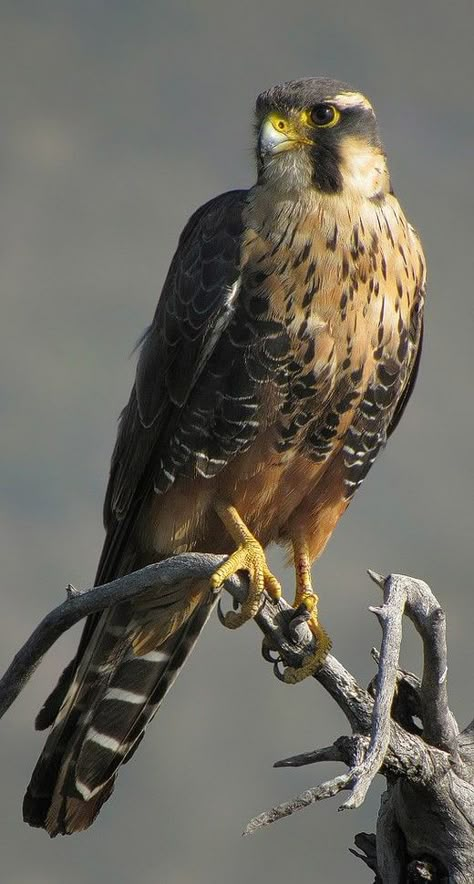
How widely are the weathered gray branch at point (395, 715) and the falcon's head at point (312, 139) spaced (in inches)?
37.1

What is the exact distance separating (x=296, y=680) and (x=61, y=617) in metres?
0.65

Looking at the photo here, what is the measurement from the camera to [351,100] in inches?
112

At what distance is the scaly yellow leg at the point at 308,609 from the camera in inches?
107

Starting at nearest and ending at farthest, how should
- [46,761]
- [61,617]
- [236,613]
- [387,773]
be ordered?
[61,617] → [387,773] → [236,613] → [46,761]

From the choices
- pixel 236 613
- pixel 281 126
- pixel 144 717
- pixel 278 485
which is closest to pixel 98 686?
pixel 144 717

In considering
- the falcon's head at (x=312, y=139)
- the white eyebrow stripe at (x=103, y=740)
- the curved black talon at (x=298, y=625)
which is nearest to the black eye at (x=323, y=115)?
the falcon's head at (x=312, y=139)

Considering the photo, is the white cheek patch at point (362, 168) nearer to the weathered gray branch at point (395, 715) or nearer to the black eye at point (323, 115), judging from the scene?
the black eye at point (323, 115)

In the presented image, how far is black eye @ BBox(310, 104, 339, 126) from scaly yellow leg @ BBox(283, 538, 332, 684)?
1.07 m

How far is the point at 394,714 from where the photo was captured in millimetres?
2766

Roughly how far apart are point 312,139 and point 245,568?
41.2 inches

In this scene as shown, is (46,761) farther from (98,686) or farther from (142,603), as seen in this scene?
(142,603)

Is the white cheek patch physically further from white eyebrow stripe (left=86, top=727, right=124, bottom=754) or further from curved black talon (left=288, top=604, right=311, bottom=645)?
white eyebrow stripe (left=86, top=727, right=124, bottom=754)

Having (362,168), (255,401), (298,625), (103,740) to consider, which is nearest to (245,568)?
(298,625)

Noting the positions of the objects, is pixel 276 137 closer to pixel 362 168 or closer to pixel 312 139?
pixel 312 139
